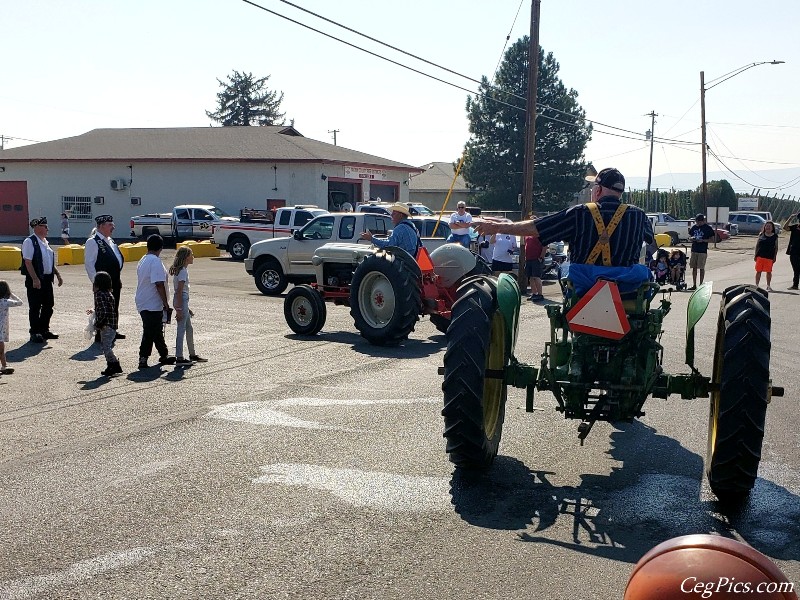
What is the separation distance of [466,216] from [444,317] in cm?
643

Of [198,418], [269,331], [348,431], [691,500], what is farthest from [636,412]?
[269,331]

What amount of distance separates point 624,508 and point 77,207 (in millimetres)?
47309

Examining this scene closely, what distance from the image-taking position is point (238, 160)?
4584 cm

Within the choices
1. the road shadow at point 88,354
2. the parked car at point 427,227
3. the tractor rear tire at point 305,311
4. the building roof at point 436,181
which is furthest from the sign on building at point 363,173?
the road shadow at point 88,354

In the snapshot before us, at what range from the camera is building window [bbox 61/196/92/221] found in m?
49.4

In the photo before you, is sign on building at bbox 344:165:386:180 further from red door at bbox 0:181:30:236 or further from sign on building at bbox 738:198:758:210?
sign on building at bbox 738:198:758:210

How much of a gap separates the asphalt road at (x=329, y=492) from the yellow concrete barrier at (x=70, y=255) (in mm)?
21727

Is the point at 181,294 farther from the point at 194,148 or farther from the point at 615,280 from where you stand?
the point at 194,148

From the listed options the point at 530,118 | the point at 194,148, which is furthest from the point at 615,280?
the point at 194,148

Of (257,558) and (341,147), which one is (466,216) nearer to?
(257,558)

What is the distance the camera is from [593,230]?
22.2ft

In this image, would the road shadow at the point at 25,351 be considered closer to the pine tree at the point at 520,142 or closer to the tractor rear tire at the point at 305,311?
the tractor rear tire at the point at 305,311

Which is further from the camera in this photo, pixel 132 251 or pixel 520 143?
pixel 520 143

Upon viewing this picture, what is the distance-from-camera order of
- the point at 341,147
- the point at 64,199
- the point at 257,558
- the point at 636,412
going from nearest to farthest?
1. the point at 257,558
2. the point at 636,412
3. the point at 64,199
4. the point at 341,147
